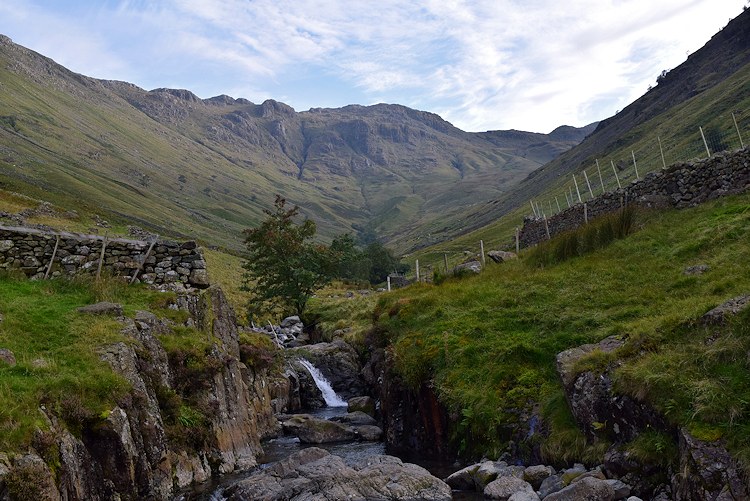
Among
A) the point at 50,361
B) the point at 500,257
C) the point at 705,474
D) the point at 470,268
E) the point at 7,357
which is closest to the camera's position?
the point at 705,474

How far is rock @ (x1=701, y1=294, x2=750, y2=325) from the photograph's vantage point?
39.7ft

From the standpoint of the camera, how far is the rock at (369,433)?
21.4 m

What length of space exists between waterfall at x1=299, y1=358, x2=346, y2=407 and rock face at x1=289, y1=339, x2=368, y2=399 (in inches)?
9.3

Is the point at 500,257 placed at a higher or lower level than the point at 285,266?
lower

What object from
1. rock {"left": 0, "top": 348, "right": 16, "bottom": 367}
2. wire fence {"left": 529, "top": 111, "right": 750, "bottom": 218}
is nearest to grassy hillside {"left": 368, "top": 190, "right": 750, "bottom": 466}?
rock {"left": 0, "top": 348, "right": 16, "bottom": 367}

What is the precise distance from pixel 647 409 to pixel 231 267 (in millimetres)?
77267

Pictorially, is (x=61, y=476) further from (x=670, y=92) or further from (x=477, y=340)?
(x=670, y=92)

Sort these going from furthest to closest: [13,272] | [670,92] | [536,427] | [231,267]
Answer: [670,92], [231,267], [13,272], [536,427]

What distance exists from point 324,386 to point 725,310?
22.9 meters

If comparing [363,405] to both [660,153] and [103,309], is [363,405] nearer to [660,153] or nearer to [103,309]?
[103,309]

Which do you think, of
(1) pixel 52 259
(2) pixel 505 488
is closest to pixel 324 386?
(1) pixel 52 259

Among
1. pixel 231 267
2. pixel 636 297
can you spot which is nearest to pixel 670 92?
pixel 231 267

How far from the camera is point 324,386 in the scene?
31.1 m

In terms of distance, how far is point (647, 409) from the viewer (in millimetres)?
11680
